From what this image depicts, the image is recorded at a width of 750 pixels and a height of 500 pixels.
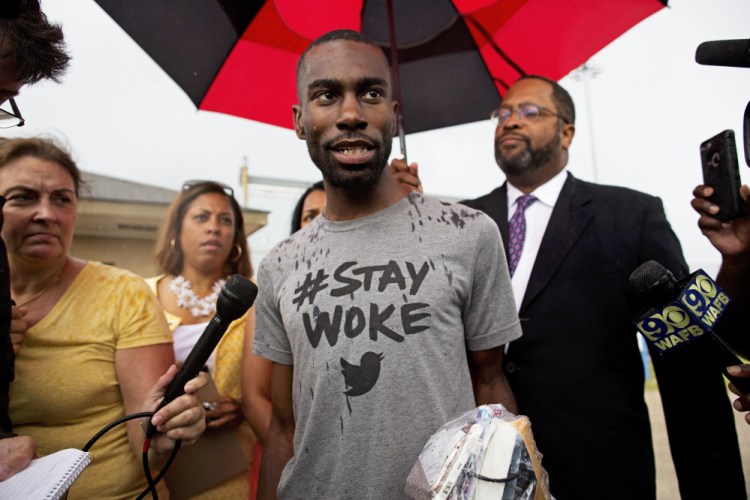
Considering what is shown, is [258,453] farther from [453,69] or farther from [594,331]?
[453,69]

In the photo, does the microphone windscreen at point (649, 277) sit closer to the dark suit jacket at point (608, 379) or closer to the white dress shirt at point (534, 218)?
the dark suit jacket at point (608, 379)

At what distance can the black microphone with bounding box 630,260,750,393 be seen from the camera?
1.27 meters

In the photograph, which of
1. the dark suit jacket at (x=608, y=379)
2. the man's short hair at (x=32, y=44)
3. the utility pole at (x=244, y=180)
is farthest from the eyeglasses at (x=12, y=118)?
the utility pole at (x=244, y=180)

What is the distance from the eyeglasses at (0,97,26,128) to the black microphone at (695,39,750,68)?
200 cm

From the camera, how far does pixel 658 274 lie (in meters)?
1.32

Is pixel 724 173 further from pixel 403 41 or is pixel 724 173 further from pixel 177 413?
pixel 403 41

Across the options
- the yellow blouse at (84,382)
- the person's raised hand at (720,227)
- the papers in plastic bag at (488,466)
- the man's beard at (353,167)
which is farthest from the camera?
the yellow blouse at (84,382)

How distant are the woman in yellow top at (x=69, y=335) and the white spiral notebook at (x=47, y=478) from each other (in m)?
0.54

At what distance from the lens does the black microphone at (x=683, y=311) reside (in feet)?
4.16

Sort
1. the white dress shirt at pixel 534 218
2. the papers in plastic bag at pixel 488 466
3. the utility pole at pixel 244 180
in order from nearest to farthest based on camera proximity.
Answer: the papers in plastic bag at pixel 488 466 → the white dress shirt at pixel 534 218 → the utility pole at pixel 244 180

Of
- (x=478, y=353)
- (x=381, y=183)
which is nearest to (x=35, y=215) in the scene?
(x=381, y=183)

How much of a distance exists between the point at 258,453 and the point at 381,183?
66.4 inches

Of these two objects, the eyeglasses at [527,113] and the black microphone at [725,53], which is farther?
the eyeglasses at [527,113]

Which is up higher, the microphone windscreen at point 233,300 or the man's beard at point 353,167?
the man's beard at point 353,167
